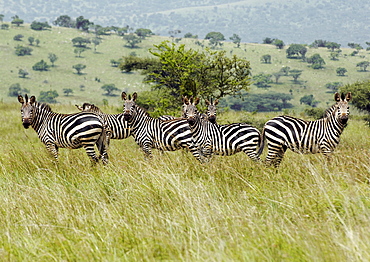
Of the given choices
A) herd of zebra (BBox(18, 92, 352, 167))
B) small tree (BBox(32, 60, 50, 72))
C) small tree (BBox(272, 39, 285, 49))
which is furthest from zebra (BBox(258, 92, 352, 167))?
small tree (BBox(272, 39, 285, 49))

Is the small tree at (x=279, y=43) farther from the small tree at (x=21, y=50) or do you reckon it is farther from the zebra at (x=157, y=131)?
the zebra at (x=157, y=131)

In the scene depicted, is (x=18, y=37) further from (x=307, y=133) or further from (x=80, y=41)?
(x=307, y=133)

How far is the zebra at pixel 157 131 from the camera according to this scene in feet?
36.5

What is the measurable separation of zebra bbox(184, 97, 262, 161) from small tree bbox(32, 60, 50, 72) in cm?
13651

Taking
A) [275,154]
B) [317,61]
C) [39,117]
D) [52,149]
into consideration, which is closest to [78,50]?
[317,61]

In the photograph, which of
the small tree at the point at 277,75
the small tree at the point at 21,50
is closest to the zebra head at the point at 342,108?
the small tree at the point at 21,50

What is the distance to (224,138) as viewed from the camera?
11016 mm

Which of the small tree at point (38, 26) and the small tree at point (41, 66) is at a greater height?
the small tree at point (38, 26)

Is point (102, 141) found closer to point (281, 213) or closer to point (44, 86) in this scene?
point (281, 213)

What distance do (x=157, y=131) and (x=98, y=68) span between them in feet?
489

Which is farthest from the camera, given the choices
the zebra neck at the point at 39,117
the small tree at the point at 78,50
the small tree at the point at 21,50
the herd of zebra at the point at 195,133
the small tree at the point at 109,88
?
the small tree at the point at 78,50

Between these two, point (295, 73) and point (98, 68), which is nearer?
point (98, 68)

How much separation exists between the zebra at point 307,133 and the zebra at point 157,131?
1.83 m

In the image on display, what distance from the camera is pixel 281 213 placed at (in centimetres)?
564
